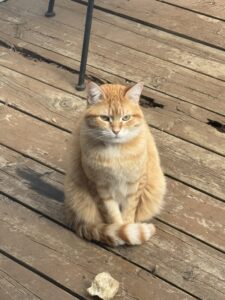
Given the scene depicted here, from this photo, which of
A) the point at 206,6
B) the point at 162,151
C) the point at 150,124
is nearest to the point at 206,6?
the point at 206,6

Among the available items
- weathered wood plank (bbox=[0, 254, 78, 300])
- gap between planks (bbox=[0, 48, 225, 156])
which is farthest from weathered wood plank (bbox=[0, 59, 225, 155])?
weathered wood plank (bbox=[0, 254, 78, 300])

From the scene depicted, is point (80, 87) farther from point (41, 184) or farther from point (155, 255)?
point (155, 255)

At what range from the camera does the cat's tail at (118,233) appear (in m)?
1.91

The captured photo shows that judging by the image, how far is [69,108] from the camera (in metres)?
2.62

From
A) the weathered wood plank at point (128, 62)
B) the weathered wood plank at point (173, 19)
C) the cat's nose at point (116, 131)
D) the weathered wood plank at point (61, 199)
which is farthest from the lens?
the weathered wood plank at point (173, 19)

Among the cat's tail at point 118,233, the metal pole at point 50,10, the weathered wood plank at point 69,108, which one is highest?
the metal pole at point 50,10

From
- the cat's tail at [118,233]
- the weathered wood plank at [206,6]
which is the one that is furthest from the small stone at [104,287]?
the weathered wood plank at [206,6]

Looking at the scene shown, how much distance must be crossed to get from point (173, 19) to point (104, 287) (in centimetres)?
198

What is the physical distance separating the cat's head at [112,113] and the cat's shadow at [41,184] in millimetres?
462

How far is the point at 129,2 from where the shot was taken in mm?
3395

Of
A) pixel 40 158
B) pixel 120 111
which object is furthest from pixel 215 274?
pixel 40 158

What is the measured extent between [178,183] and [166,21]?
1.37 meters

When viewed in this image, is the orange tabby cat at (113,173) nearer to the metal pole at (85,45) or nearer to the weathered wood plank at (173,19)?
the metal pole at (85,45)

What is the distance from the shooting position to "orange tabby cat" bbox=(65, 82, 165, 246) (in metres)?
1.79
